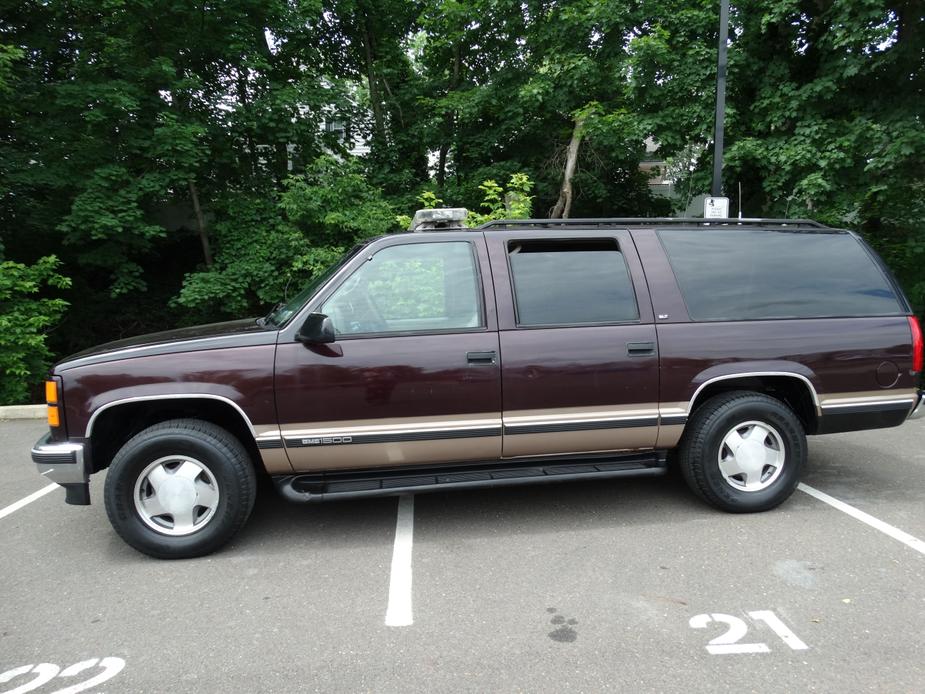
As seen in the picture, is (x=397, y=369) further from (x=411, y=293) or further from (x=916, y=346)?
(x=916, y=346)

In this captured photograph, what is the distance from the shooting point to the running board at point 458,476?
3.60 meters

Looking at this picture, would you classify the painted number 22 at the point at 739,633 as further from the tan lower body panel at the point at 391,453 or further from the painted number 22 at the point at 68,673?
the painted number 22 at the point at 68,673

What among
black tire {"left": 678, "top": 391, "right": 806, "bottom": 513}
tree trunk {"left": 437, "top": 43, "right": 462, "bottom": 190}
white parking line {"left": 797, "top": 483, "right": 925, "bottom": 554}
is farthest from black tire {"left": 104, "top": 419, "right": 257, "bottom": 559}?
tree trunk {"left": 437, "top": 43, "right": 462, "bottom": 190}

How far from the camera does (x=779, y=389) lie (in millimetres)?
4211

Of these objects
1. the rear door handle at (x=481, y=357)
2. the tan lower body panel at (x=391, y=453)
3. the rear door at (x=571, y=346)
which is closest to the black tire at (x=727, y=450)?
the rear door at (x=571, y=346)

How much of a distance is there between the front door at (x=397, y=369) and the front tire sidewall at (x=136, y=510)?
39 centimetres

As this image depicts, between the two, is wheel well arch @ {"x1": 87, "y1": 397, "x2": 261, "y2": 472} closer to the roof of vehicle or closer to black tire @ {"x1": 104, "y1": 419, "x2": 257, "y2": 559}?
black tire @ {"x1": 104, "y1": 419, "x2": 257, "y2": 559}

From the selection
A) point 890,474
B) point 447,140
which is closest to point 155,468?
point 890,474

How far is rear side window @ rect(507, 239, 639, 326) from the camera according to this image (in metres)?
3.80

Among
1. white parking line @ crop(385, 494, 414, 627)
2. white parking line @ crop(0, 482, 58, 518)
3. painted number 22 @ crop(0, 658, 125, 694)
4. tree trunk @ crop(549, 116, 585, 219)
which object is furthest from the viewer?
tree trunk @ crop(549, 116, 585, 219)

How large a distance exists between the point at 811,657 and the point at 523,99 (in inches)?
427

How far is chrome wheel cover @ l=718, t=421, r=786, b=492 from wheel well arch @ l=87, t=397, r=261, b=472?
3.06 metres

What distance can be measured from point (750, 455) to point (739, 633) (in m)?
1.52

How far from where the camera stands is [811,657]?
254 cm
